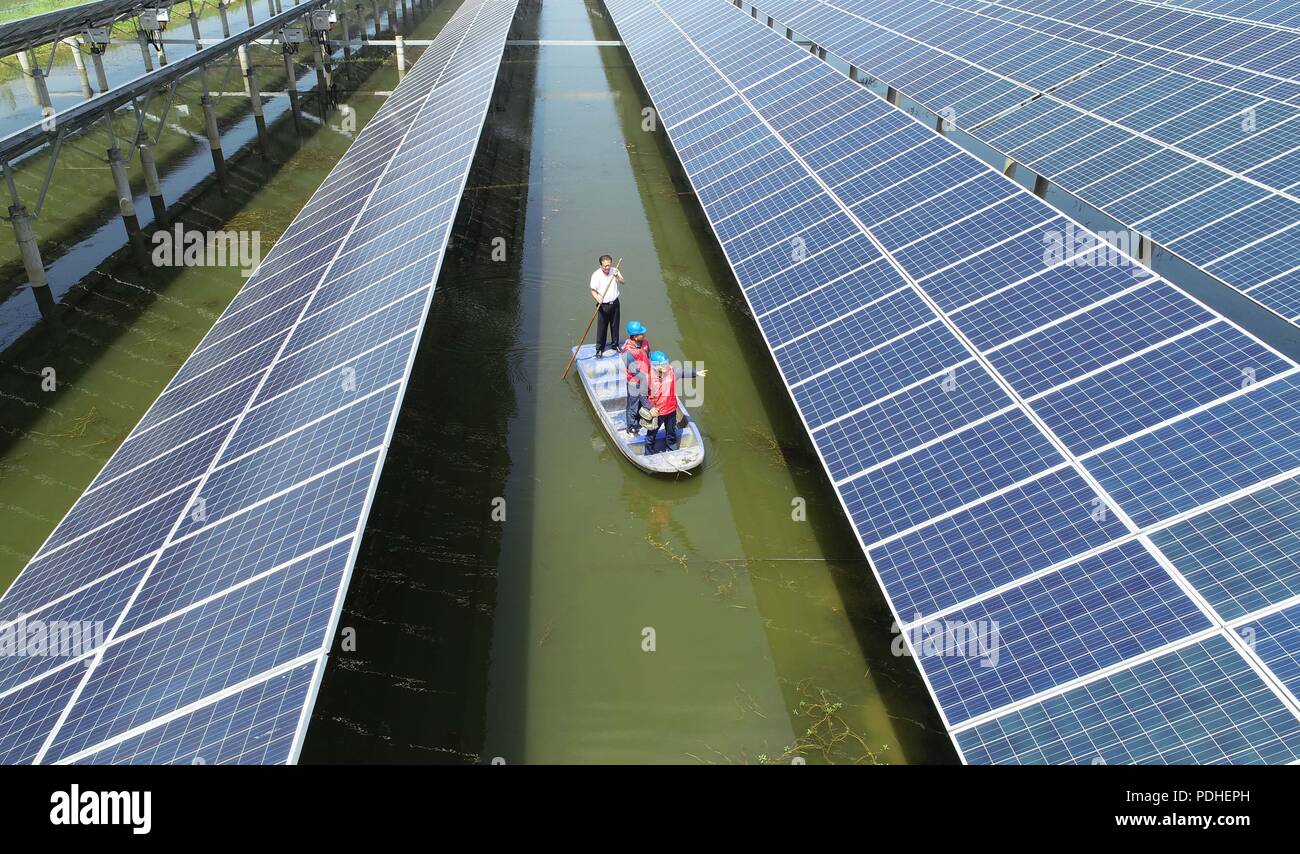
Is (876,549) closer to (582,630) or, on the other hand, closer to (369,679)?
(582,630)

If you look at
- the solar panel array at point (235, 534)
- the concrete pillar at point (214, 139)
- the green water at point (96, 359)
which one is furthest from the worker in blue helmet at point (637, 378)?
the concrete pillar at point (214, 139)

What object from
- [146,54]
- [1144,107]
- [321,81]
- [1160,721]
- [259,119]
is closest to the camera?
[1160,721]

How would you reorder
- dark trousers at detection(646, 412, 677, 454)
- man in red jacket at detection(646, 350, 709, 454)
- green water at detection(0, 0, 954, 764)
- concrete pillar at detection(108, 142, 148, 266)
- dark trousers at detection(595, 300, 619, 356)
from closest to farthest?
green water at detection(0, 0, 954, 764) → man in red jacket at detection(646, 350, 709, 454) → dark trousers at detection(646, 412, 677, 454) → dark trousers at detection(595, 300, 619, 356) → concrete pillar at detection(108, 142, 148, 266)

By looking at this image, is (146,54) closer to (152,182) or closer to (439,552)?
(152,182)

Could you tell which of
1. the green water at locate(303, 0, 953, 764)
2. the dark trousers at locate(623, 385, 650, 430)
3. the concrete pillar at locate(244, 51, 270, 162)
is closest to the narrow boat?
the dark trousers at locate(623, 385, 650, 430)

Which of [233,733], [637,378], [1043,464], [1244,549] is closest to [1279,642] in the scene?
[1244,549]

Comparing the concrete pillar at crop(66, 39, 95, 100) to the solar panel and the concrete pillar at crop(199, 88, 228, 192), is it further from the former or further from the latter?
the solar panel

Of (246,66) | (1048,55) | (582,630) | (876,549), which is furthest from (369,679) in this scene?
(246,66)

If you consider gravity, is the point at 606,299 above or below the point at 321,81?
below

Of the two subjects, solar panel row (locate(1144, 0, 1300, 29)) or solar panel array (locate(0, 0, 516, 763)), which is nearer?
solar panel array (locate(0, 0, 516, 763))
